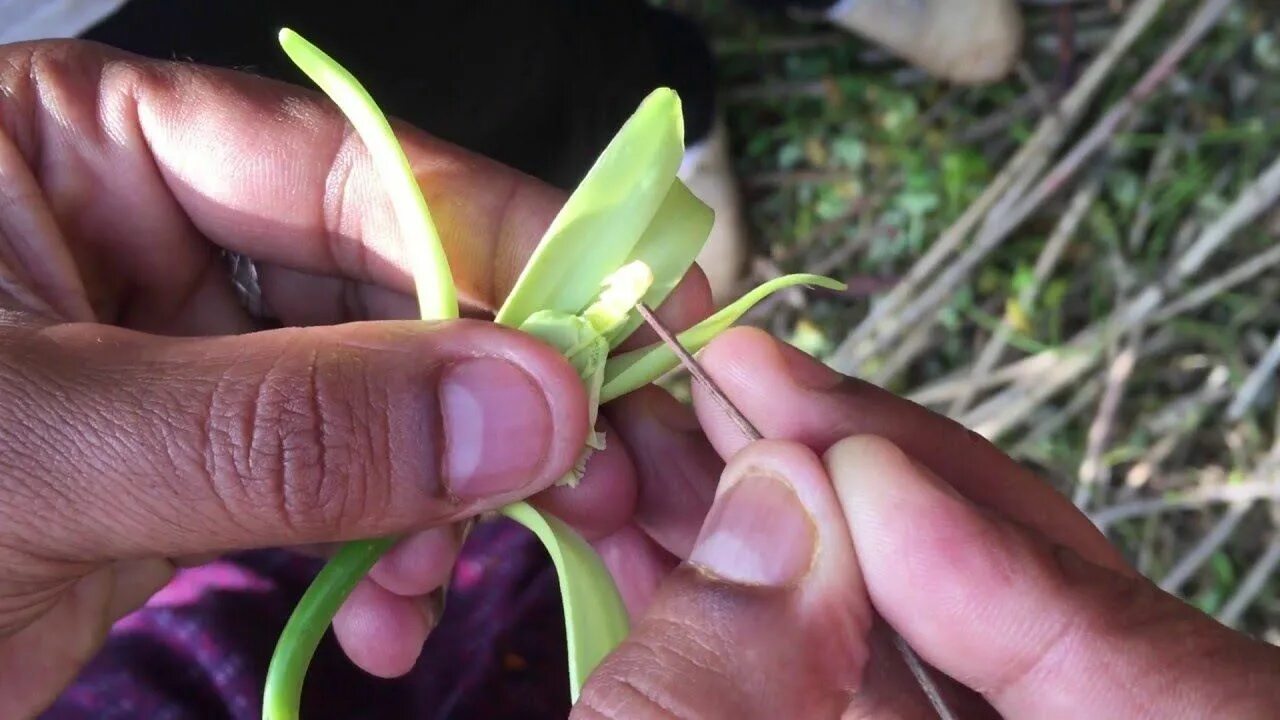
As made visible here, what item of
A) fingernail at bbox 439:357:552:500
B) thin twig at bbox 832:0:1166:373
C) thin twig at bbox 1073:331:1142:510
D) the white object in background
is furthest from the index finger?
thin twig at bbox 1073:331:1142:510

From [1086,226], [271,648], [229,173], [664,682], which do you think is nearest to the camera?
[664,682]

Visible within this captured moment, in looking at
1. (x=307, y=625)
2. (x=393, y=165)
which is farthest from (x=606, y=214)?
(x=307, y=625)

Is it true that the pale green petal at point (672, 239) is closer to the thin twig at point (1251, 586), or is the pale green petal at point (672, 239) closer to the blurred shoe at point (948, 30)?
the blurred shoe at point (948, 30)

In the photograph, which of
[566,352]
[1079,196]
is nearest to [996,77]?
[1079,196]

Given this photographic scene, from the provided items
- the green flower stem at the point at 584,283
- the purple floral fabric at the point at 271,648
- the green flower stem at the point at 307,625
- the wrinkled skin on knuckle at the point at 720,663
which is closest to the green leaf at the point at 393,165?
the green flower stem at the point at 584,283

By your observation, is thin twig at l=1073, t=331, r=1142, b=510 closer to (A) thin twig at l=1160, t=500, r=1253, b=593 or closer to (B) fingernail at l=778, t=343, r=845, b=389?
(A) thin twig at l=1160, t=500, r=1253, b=593

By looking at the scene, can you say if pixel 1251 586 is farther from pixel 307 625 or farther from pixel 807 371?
pixel 307 625
